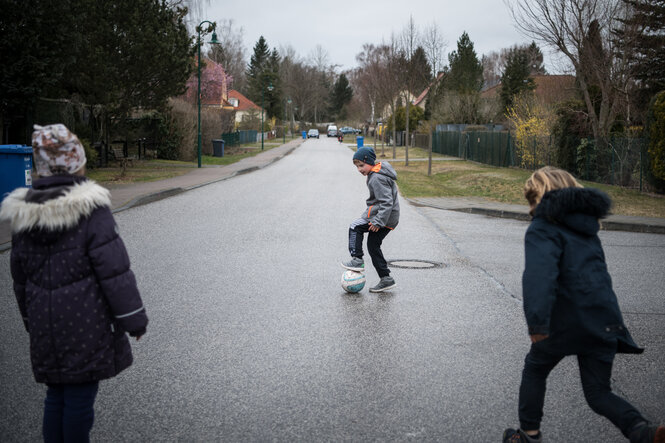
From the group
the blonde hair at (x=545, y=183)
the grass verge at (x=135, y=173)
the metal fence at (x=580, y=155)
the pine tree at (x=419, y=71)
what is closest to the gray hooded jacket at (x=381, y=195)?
the blonde hair at (x=545, y=183)

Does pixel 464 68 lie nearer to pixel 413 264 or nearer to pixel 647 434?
pixel 413 264

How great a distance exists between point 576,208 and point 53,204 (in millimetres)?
2424

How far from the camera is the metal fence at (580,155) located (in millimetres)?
18672

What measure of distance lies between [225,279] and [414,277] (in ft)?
7.35

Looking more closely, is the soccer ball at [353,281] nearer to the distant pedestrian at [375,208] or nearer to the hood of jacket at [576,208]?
the distant pedestrian at [375,208]

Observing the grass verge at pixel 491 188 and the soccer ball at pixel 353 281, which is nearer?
the soccer ball at pixel 353 281

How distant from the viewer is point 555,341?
3.18 m

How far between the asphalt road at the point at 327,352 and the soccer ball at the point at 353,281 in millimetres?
144

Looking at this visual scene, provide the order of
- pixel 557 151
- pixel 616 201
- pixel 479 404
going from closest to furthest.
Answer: pixel 479 404, pixel 616 201, pixel 557 151

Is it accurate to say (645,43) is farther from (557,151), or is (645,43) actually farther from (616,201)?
(616,201)

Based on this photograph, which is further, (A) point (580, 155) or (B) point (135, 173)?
(B) point (135, 173)

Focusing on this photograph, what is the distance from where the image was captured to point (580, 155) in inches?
850

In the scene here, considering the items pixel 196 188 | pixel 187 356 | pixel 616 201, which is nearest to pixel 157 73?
pixel 196 188

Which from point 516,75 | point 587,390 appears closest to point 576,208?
point 587,390
